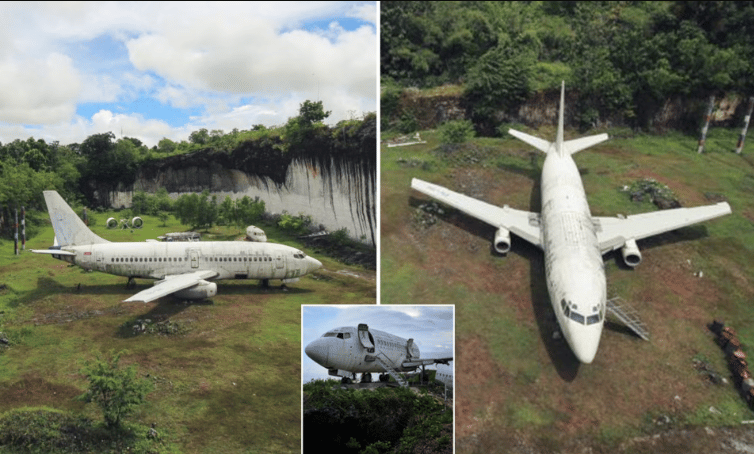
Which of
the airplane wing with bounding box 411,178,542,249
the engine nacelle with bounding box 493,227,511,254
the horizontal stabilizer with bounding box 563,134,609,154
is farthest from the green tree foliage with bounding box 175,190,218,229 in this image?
the horizontal stabilizer with bounding box 563,134,609,154

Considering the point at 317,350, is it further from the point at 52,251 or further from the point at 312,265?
the point at 52,251

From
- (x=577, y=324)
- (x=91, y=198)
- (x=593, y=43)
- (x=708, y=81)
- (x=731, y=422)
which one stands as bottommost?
(x=731, y=422)

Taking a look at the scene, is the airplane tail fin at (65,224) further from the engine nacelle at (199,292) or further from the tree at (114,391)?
the tree at (114,391)

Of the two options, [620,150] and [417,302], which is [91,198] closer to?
[417,302]

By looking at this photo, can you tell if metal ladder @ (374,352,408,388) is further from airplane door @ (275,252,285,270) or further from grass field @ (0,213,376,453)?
airplane door @ (275,252,285,270)

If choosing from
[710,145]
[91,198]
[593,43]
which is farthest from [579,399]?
[593,43]
